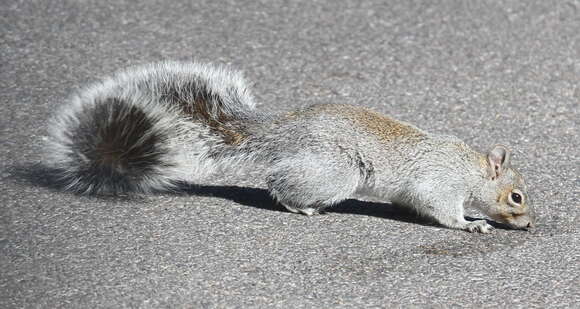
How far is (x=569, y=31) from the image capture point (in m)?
8.35

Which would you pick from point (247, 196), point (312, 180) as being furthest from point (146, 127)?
point (312, 180)

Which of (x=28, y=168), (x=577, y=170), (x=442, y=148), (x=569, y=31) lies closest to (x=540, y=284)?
(x=442, y=148)

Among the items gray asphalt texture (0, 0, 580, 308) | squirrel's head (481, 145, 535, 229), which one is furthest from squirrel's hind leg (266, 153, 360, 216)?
squirrel's head (481, 145, 535, 229)

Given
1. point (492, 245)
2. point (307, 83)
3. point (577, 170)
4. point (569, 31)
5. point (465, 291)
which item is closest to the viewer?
point (465, 291)

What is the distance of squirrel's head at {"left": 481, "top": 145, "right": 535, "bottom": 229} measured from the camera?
207 inches

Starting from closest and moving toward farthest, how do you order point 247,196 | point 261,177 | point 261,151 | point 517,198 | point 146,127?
point 146,127 < point 261,151 < point 517,198 < point 247,196 < point 261,177

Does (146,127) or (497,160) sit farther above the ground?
(497,160)

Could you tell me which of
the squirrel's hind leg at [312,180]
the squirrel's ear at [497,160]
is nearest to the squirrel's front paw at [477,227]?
the squirrel's ear at [497,160]

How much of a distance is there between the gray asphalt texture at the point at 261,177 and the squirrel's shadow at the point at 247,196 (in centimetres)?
2

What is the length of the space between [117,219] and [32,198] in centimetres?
58

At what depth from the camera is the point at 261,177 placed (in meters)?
5.84

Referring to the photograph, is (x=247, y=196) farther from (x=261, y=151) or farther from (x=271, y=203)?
(x=261, y=151)

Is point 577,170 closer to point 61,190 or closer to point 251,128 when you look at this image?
point 251,128

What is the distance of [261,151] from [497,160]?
1360 millimetres
